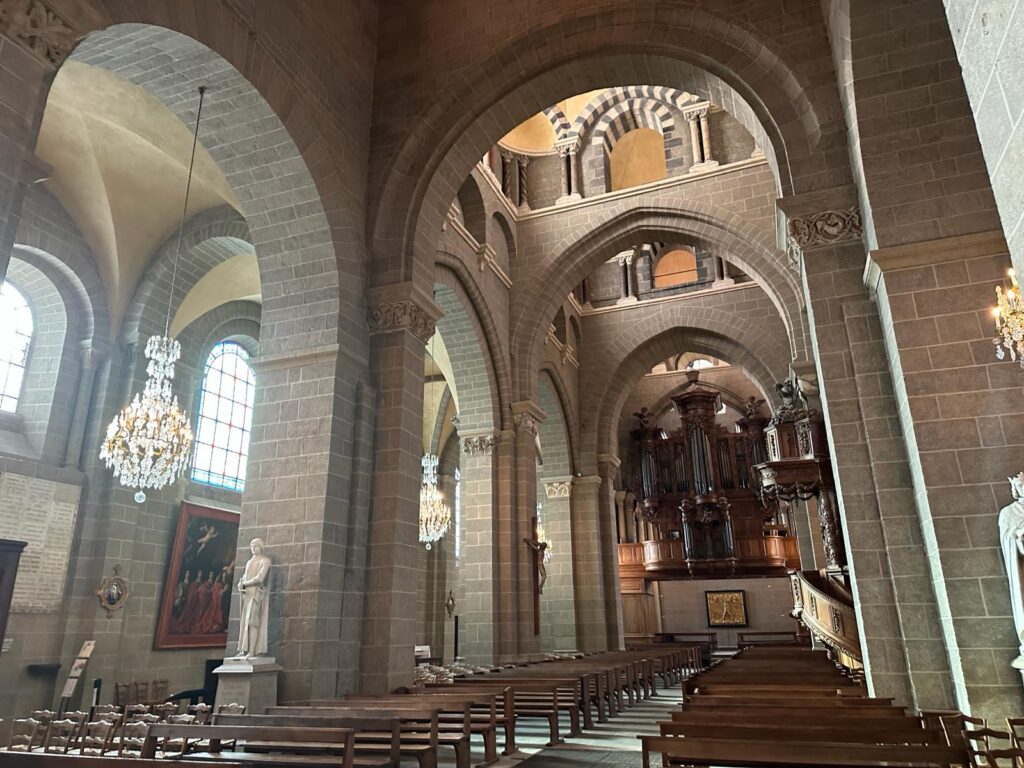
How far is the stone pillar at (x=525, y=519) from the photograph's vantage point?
13.0 meters

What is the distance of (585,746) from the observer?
671 centimetres

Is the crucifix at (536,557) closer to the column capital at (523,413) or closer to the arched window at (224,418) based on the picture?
the column capital at (523,413)

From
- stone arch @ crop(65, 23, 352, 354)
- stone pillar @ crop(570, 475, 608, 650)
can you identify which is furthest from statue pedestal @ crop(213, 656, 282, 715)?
stone pillar @ crop(570, 475, 608, 650)

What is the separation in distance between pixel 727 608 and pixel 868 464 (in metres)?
18.9

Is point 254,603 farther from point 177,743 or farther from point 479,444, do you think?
point 479,444

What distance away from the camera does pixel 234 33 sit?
7.25 meters

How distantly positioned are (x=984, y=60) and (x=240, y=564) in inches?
301

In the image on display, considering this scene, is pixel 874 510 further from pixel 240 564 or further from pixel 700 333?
pixel 700 333

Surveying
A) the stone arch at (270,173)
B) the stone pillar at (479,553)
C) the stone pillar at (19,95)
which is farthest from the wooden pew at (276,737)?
the stone pillar at (479,553)

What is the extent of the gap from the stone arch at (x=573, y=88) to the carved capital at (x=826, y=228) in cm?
62

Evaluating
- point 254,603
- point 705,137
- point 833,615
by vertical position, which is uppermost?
point 705,137

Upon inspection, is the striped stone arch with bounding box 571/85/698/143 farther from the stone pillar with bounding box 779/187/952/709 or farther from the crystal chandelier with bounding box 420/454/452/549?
the stone pillar with bounding box 779/187/952/709

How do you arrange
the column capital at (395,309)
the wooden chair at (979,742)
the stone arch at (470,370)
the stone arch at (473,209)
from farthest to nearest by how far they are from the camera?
the stone arch at (473,209) → the stone arch at (470,370) → the column capital at (395,309) → the wooden chair at (979,742)

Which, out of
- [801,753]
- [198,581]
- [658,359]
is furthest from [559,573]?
[801,753]
